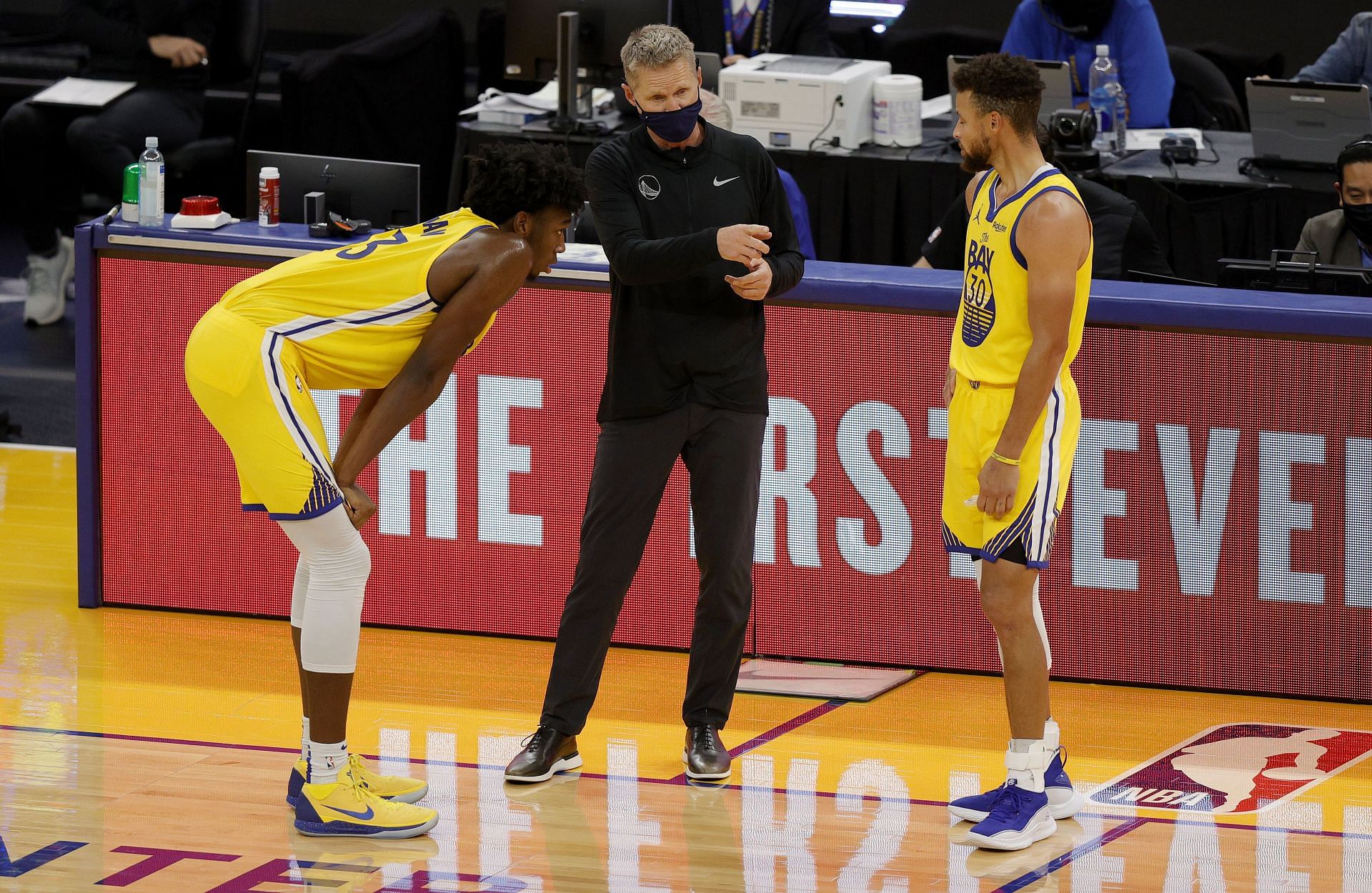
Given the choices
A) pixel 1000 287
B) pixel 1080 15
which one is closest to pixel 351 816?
pixel 1000 287

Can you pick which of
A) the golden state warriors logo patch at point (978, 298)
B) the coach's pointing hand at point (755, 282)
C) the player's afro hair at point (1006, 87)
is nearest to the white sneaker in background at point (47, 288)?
the coach's pointing hand at point (755, 282)

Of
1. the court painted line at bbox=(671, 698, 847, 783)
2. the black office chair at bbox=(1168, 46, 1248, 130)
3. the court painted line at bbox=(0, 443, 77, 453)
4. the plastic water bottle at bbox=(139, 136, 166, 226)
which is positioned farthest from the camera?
the black office chair at bbox=(1168, 46, 1248, 130)

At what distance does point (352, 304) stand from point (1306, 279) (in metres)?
2.89

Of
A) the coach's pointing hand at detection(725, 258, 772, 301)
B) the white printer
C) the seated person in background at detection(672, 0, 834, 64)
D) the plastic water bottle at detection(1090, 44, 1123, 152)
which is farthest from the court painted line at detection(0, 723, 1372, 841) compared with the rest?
the seated person in background at detection(672, 0, 834, 64)

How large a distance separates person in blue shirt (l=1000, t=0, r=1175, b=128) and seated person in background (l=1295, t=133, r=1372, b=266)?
2.40m

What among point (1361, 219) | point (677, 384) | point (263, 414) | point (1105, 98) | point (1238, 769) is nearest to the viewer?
point (263, 414)

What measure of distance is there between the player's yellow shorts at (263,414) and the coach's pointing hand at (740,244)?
1027mm

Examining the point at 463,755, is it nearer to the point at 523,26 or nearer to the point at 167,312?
the point at 167,312

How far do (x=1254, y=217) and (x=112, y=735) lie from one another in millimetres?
5255

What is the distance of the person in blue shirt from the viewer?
9164mm

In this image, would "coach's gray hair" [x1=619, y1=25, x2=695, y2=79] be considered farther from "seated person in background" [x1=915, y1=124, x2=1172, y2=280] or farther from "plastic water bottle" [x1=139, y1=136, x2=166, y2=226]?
"seated person in background" [x1=915, y1=124, x2=1172, y2=280]

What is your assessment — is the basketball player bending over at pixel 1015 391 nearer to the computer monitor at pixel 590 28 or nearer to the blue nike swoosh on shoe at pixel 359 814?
the blue nike swoosh on shoe at pixel 359 814

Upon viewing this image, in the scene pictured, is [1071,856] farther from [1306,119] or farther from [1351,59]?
[1351,59]

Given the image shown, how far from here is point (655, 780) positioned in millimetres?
5008
